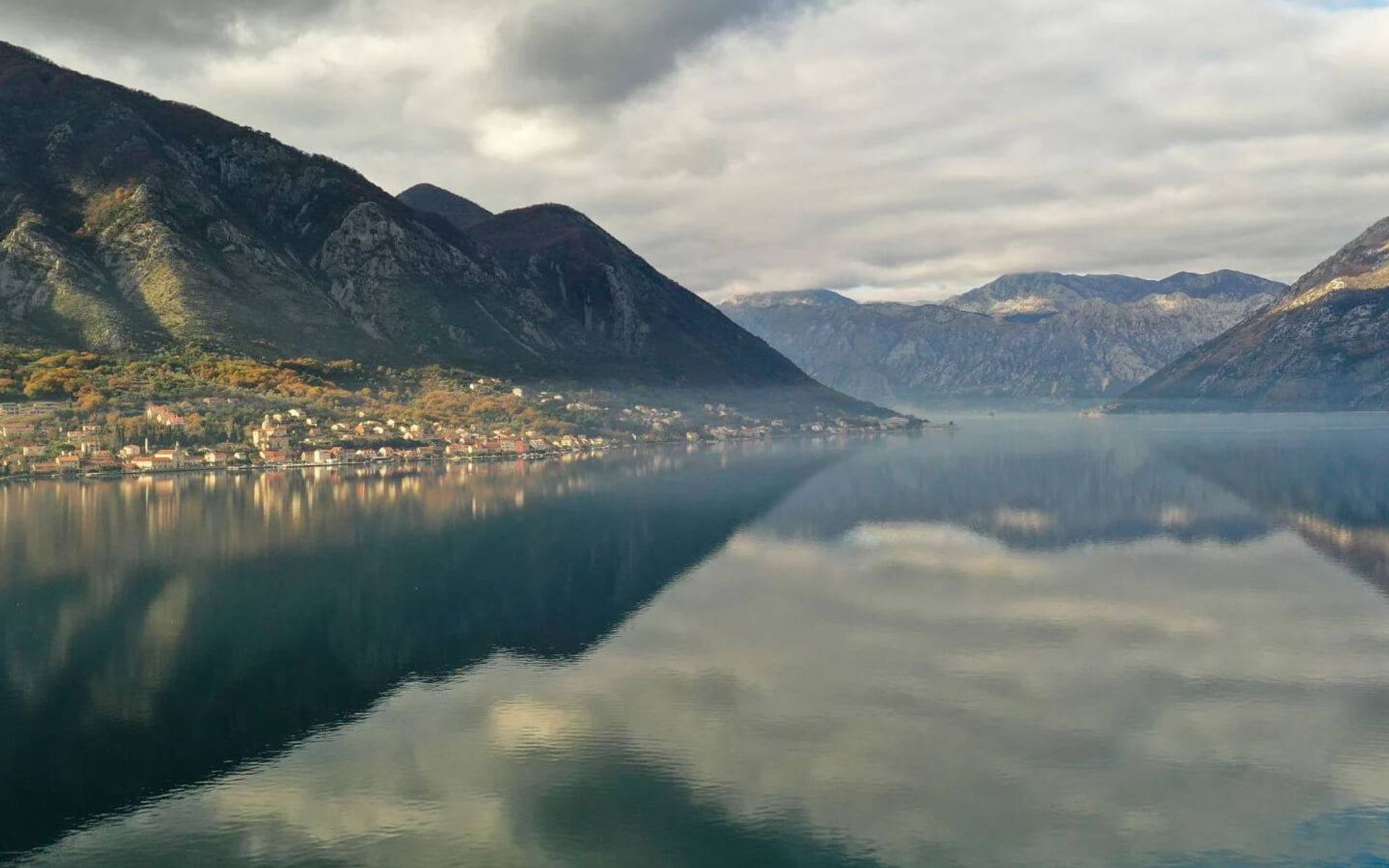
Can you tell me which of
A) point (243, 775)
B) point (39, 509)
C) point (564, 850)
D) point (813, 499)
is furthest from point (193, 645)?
point (813, 499)

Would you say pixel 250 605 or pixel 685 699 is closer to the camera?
pixel 685 699

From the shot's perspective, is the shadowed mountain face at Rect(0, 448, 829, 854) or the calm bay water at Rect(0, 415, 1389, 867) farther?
the shadowed mountain face at Rect(0, 448, 829, 854)

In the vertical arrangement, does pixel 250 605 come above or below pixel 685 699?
above

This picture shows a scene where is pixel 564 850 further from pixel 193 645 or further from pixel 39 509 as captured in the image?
pixel 39 509
